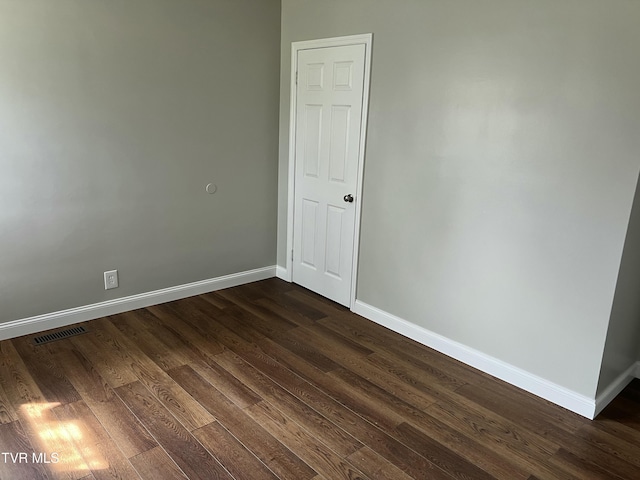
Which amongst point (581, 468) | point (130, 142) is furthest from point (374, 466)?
point (130, 142)

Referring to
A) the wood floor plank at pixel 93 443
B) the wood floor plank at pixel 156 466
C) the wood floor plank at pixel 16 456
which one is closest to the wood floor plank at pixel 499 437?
the wood floor plank at pixel 156 466

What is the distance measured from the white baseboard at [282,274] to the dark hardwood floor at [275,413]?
96cm

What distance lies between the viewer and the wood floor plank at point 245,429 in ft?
7.04

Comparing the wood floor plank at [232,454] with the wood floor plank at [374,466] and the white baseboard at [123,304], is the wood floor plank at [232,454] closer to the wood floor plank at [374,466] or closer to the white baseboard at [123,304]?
the wood floor plank at [374,466]

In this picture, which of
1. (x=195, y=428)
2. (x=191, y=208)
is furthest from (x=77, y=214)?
(x=195, y=428)

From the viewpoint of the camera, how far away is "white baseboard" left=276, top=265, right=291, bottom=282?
4.43m

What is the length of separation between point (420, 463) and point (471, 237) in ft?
4.51

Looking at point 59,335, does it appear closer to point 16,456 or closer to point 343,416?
point 16,456

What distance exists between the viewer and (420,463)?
7.23ft

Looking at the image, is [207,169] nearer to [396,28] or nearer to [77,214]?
[77,214]

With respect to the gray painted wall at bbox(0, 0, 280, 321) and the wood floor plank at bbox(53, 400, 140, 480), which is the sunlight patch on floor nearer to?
the wood floor plank at bbox(53, 400, 140, 480)

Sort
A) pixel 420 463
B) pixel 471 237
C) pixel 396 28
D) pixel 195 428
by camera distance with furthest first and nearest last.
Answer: pixel 396 28 → pixel 471 237 → pixel 195 428 → pixel 420 463

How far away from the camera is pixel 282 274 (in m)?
4.50

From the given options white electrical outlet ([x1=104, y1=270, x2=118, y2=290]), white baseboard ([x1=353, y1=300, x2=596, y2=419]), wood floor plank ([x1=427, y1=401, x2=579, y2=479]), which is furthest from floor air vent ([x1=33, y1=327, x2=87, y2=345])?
wood floor plank ([x1=427, y1=401, x2=579, y2=479])
